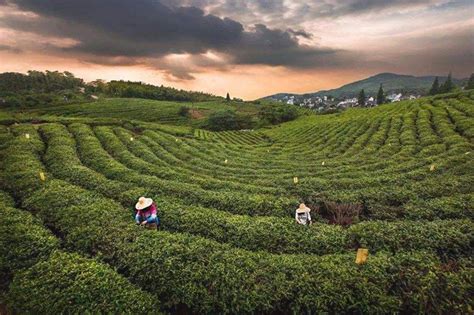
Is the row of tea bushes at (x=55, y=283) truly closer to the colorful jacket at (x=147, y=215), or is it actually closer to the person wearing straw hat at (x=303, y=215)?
the colorful jacket at (x=147, y=215)

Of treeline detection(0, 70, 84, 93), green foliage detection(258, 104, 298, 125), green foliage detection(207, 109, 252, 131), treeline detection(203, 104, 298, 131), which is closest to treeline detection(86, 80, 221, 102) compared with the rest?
treeline detection(0, 70, 84, 93)

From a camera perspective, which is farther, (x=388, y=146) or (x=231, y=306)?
(x=388, y=146)

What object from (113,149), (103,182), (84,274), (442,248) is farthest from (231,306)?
(113,149)

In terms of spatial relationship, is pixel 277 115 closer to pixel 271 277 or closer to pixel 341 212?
pixel 341 212

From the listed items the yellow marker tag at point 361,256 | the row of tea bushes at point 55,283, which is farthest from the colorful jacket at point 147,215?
the yellow marker tag at point 361,256

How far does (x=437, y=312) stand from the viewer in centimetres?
533

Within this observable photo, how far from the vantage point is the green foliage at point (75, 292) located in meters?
5.46

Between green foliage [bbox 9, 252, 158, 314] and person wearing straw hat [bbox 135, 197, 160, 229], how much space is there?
7.84 ft

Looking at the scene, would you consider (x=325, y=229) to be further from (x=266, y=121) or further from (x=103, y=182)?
(x=266, y=121)

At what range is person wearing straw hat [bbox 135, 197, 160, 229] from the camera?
8.93m

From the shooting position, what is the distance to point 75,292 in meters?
5.71

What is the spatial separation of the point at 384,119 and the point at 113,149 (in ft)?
115

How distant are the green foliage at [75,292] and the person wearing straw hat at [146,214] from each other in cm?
239

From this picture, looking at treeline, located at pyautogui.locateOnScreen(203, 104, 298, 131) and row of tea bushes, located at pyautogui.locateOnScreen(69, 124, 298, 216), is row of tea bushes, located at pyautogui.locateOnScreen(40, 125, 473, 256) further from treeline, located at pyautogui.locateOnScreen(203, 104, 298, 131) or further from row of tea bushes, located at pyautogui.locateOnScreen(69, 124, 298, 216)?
treeline, located at pyautogui.locateOnScreen(203, 104, 298, 131)
